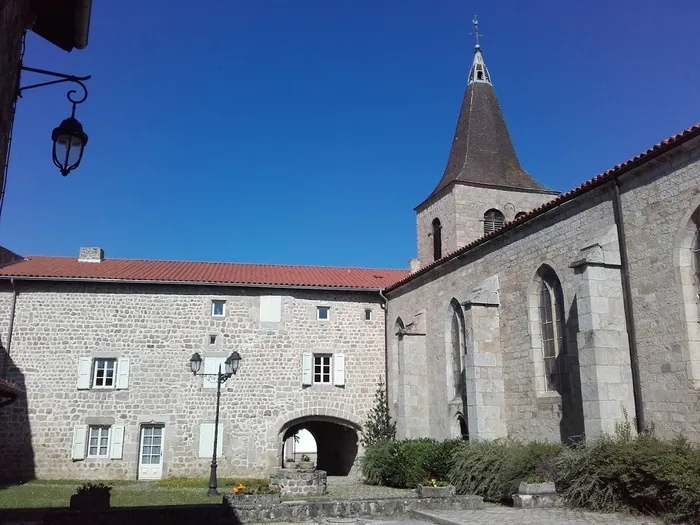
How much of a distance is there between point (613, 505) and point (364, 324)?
14.2 metres

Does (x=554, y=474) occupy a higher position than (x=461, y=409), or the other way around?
(x=461, y=409)

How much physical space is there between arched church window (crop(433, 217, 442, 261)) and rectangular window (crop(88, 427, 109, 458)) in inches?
541

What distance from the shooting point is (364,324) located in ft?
76.4


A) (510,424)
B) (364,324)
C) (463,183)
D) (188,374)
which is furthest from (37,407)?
(463,183)

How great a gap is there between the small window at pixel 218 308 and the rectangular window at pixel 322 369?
377 centimetres

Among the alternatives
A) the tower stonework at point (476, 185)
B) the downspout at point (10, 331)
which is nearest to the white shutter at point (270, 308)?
the tower stonework at point (476, 185)

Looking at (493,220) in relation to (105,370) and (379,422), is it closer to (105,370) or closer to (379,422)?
(379,422)

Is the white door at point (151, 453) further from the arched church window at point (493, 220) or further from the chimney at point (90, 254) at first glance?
the arched church window at point (493, 220)

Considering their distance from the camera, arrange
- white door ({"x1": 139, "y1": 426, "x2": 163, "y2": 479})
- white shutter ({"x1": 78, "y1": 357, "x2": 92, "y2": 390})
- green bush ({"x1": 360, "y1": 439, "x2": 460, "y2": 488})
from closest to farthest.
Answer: green bush ({"x1": 360, "y1": 439, "x2": 460, "y2": 488})
white door ({"x1": 139, "y1": 426, "x2": 163, "y2": 479})
white shutter ({"x1": 78, "y1": 357, "x2": 92, "y2": 390})

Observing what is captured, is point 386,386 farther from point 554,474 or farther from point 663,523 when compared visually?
point 663,523

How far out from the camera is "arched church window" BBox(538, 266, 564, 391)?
13531 millimetres

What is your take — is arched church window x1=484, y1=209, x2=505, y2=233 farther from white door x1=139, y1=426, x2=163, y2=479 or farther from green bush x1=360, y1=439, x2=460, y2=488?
white door x1=139, y1=426, x2=163, y2=479

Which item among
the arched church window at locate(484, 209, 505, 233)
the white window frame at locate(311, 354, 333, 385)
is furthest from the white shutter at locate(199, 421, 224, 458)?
the arched church window at locate(484, 209, 505, 233)

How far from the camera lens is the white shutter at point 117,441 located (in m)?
20.4
